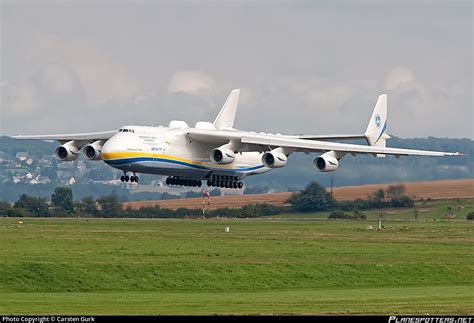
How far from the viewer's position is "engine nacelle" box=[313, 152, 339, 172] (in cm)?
6153

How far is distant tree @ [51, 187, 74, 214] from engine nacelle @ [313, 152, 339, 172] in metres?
15.4

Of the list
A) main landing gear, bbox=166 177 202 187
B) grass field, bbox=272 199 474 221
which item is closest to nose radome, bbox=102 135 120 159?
main landing gear, bbox=166 177 202 187

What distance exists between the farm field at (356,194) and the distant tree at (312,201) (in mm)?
545

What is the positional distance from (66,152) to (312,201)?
13820mm

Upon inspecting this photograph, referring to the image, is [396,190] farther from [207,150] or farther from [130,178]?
[130,178]

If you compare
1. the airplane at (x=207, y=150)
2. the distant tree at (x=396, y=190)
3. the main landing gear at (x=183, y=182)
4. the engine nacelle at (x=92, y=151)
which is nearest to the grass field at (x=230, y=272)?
the airplane at (x=207, y=150)

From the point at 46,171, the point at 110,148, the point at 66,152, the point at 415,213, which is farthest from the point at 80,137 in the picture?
the point at 46,171

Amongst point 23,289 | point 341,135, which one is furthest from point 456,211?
point 23,289

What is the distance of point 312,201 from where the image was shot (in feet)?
234

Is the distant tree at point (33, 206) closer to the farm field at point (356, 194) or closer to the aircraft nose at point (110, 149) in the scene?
the farm field at point (356, 194)

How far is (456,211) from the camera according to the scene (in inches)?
2859

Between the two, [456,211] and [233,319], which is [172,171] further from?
[233,319]

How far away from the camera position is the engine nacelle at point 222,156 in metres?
63.6

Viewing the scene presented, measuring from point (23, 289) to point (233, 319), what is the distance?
35.9ft
